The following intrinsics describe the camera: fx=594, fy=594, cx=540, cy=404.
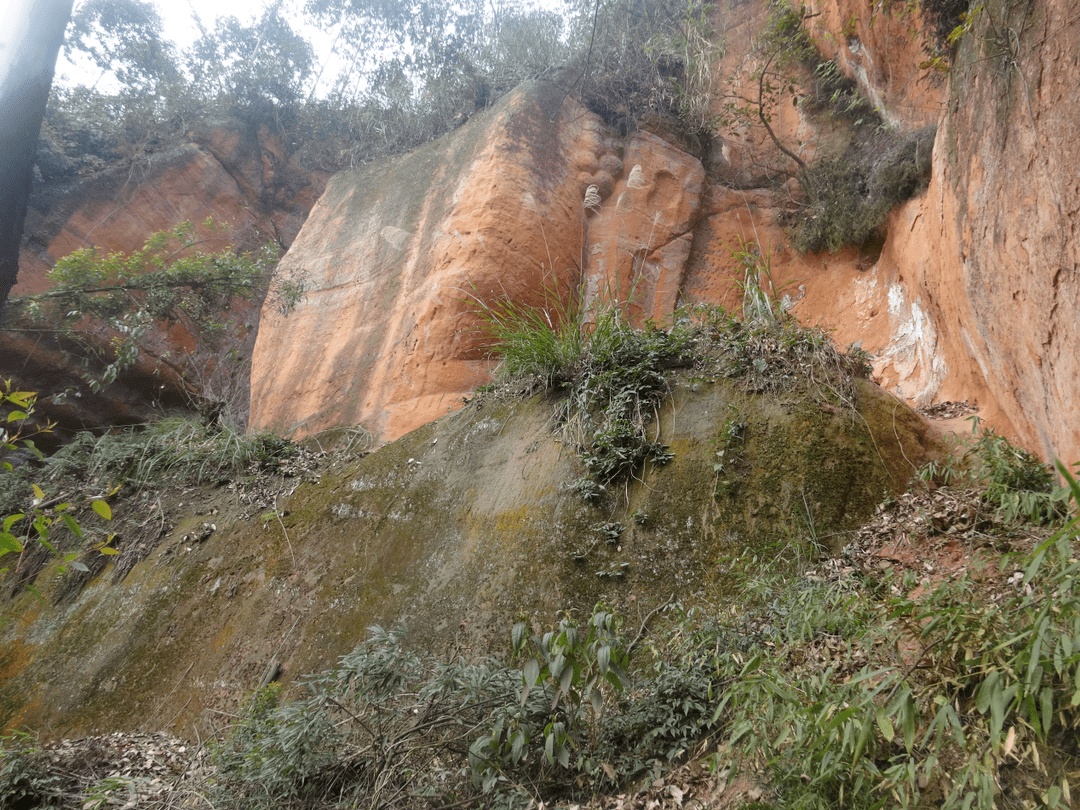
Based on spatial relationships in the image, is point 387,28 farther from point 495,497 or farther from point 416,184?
point 495,497

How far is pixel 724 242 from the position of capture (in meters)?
8.23

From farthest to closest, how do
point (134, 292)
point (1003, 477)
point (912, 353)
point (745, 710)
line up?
point (134, 292)
point (912, 353)
point (1003, 477)
point (745, 710)

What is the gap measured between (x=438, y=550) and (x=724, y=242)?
6.14m

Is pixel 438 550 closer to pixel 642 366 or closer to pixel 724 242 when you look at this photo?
pixel 642 366

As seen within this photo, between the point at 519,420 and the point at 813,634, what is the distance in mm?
2750

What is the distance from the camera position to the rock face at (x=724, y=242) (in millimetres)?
2898

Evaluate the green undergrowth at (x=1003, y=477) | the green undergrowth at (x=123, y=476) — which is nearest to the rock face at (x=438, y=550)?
the green undergrowth at (x=1003, y=477)

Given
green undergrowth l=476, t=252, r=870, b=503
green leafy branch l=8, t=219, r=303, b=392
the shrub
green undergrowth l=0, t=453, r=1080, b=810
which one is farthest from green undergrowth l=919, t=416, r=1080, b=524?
green leafy branch l=8, t=219, r=303, b=392

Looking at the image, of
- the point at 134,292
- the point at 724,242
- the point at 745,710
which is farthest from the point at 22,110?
the point at 724,242

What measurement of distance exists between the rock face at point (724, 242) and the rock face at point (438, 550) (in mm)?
1147

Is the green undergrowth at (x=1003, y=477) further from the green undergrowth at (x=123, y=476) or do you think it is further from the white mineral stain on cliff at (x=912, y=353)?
the green undergrowth at (x=123, y=476)

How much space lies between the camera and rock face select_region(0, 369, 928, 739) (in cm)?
358

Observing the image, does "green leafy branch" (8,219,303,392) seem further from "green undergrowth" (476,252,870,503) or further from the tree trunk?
"green undergrowth" (476,252,870,503)

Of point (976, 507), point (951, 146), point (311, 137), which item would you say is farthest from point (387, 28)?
point (976, 507)
